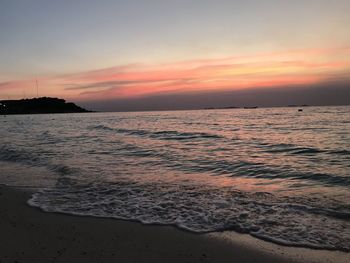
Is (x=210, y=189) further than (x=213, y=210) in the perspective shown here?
Yes

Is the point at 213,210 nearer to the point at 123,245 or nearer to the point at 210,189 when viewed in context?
the point at 210,189

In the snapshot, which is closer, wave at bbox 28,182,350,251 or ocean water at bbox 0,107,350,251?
wave at bbox 28,182,350,251

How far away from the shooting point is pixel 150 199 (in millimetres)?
9539

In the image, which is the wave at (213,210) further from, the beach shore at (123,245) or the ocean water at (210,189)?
the beach shore at (123,245)

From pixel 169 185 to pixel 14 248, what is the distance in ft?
20.4

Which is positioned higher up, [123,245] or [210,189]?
[123,245]

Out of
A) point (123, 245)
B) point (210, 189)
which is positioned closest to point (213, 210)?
point (210, 189)

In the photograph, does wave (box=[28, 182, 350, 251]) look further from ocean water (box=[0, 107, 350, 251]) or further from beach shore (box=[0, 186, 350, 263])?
beach shore (box=[0, 186, 350, 263])

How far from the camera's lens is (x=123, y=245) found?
5961 mm

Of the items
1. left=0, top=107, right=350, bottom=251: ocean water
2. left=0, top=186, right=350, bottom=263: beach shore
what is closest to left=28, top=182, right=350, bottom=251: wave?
left=0, top=107, right=350, bottom=251: ocean water

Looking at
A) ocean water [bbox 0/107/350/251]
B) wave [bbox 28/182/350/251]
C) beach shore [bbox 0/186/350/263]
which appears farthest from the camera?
ocean water [bbox 0/107/350/251]

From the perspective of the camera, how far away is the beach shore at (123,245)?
5406 mm

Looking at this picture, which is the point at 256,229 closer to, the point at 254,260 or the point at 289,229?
the point at 289,229

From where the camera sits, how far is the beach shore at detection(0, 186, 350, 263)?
5406 mm
